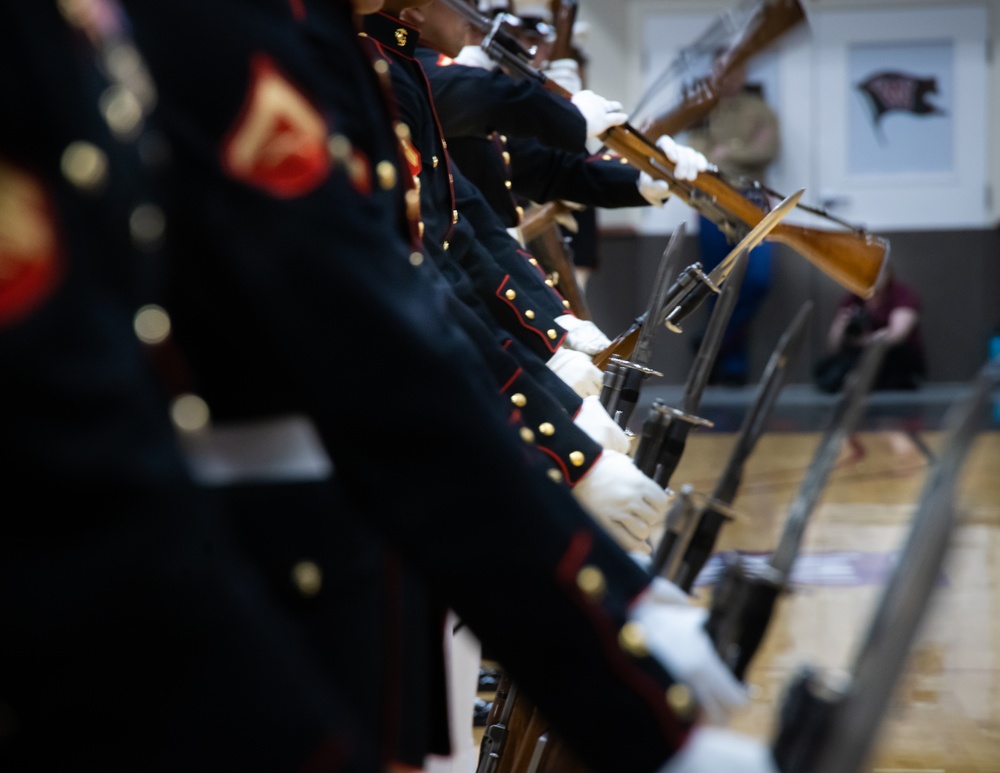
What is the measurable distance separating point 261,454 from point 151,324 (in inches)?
4.8

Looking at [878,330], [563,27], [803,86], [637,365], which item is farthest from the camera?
[803,86]

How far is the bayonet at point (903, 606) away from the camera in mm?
576

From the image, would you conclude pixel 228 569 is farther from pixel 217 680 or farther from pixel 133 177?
pixel 133 177

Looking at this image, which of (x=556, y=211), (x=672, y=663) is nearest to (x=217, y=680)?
(x=672, y=663)

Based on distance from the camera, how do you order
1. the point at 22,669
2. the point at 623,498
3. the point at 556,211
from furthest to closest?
1. the point at 556,211
2. the point at 623,498
3. the point at 22,669

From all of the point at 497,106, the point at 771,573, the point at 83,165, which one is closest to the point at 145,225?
the point at 83,165

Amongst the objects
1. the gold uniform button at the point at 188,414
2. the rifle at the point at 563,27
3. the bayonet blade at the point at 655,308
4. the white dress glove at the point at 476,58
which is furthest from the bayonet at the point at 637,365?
the rifle at the point at 563,27

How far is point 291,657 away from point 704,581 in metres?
2.55

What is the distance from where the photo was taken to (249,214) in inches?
21.2

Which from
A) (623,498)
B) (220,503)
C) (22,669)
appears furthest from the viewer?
(623,498)

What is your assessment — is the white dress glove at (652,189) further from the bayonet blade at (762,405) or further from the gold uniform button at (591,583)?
the gold uniform button at (591,583)

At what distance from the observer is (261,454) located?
0.62m

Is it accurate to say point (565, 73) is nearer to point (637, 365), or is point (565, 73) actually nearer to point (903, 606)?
point (637, 365)

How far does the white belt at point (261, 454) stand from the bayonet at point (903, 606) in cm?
27
